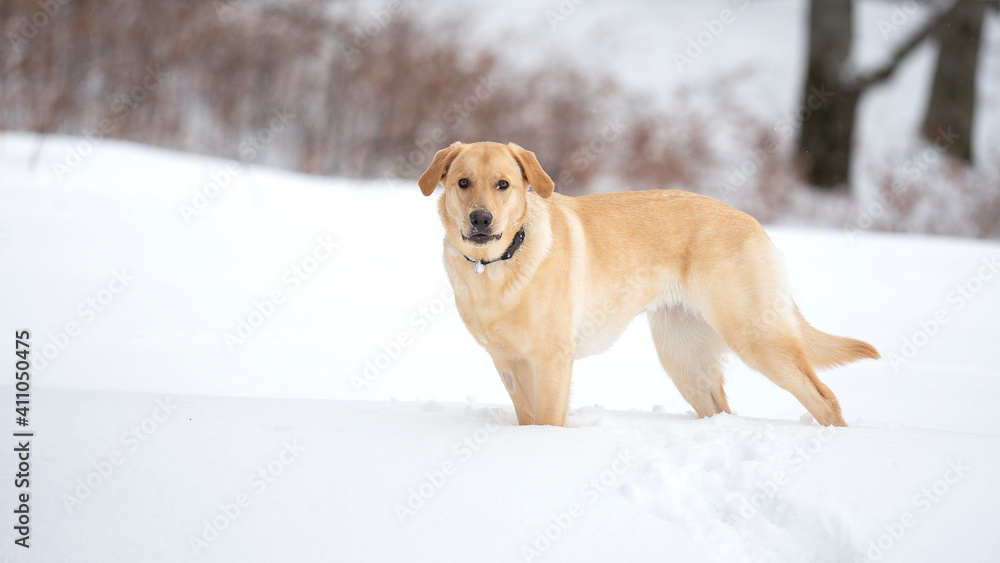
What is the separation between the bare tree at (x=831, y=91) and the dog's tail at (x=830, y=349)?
8.80m

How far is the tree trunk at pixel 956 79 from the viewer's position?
12.5 meters

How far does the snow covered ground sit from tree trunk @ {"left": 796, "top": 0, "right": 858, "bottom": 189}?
5.16 metres

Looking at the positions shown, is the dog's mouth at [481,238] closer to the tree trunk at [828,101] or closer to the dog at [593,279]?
the dog at [593,279]

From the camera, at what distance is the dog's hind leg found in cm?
389

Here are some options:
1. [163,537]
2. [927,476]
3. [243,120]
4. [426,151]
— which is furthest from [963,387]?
[243,120]

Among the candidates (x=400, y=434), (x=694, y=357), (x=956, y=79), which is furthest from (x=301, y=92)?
(x=956, y=79)

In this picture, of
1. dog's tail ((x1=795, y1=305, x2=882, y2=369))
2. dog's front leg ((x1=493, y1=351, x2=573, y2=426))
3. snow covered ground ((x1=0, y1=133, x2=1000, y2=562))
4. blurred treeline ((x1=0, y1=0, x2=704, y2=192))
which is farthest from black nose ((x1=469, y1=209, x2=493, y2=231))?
blurred treeline ((x1=0, y1=0, x2=704, y2=192))

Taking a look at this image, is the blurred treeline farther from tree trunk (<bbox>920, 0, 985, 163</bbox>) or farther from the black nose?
the black nose

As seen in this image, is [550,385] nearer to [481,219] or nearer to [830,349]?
[481,219]

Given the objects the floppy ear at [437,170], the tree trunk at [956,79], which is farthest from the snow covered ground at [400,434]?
the tree trunk at [956,79]

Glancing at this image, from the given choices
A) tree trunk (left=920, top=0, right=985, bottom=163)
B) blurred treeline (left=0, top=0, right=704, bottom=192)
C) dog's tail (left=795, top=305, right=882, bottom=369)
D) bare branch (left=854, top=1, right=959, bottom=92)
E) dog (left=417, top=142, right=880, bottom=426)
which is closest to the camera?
dog (left=417, top=142, right=880, bottom=426)

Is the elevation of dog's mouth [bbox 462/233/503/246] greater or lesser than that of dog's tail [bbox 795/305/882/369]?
greater

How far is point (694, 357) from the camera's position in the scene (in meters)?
3.91

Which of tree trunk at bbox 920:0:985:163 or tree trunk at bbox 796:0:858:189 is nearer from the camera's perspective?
tree trunk at bbox 796:0:858:189
